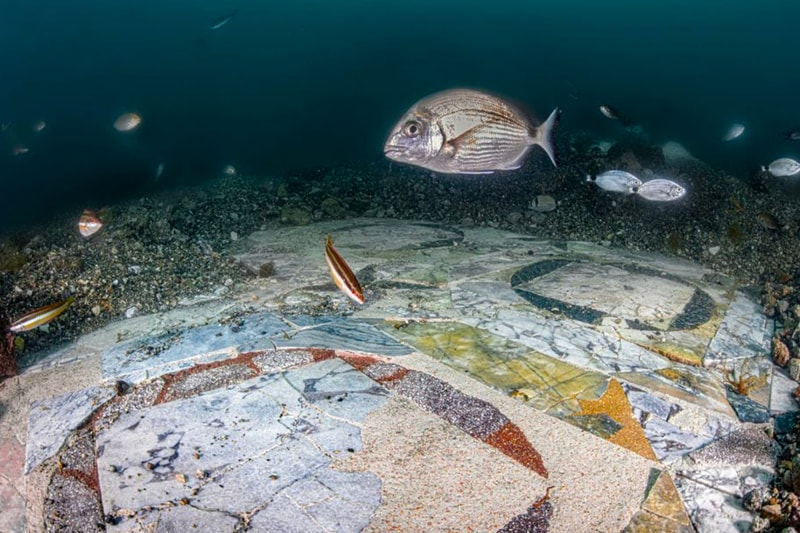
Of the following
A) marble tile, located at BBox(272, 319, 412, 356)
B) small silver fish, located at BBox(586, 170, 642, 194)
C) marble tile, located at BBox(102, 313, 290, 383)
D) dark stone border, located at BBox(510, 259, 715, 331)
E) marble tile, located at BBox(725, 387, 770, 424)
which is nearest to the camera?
marble tile, located at BBox(725, 387, 770, 424)

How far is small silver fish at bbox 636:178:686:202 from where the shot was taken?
6309 millimetres

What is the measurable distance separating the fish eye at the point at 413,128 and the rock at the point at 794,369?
3.46 metres

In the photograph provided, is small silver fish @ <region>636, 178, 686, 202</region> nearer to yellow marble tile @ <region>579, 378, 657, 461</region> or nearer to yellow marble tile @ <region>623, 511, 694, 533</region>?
yellow marble tile @ <region>579, 378, 657, 461</region>

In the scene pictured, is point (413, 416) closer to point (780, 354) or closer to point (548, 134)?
point (548, 134)

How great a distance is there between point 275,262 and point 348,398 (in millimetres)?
3583

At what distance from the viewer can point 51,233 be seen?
8.66 metres

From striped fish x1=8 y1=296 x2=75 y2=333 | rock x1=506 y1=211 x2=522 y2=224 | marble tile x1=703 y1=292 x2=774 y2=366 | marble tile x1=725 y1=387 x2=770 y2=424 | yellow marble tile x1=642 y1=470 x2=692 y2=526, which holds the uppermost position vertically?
striped fish x1=8 y1=296 x2=75 y2=333

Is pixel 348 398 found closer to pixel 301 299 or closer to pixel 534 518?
pixel 534 518

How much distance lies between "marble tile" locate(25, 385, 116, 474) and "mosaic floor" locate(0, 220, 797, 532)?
1 centimetres

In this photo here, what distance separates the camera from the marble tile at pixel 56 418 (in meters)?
2.88

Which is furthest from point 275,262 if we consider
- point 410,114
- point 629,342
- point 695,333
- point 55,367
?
point 695,333

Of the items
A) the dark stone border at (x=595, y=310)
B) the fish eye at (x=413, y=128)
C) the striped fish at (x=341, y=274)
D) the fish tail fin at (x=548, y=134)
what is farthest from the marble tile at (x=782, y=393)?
the fish eye at (x=413, y=128)

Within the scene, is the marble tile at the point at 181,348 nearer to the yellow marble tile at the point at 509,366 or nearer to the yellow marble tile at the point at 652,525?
the yellow marble tile at the point at 509,366

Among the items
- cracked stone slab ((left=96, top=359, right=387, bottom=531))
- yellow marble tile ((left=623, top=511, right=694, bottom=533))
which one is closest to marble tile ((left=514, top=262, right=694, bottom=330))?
yellow marble tile ((left=623, top=511, right=694, bottom=533))
